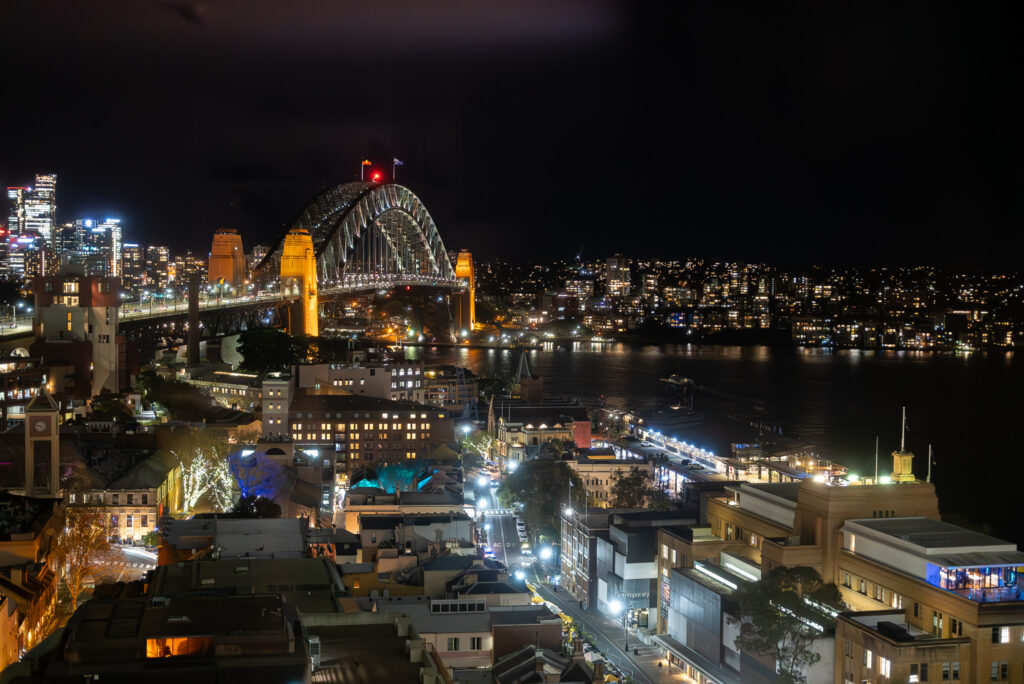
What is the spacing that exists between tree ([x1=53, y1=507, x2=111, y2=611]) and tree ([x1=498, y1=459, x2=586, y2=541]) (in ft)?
→ 15.4

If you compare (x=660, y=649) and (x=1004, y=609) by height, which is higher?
(x=1004, y=609)

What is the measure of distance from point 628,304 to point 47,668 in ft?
215

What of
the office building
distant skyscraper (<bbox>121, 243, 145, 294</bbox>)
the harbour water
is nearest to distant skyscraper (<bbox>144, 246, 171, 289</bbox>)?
distant skyscraper (<bbox>121, 243, 145, 294</bbox>)

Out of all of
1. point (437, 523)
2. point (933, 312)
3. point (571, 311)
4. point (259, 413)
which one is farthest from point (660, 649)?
point (933, 312)

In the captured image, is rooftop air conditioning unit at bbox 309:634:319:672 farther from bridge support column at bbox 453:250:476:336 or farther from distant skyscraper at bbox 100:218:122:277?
bridge support column at bbox 453:250:476:336

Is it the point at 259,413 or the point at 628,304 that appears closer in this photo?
the point at 259,413

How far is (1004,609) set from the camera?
6.59m

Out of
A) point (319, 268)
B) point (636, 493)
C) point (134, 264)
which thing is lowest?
point (636, 493)

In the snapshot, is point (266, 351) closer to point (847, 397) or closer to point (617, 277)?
point (847, 397)

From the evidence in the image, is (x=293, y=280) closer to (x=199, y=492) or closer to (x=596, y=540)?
(x=199, y=492)

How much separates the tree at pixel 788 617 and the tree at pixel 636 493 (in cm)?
561

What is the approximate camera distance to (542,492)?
41.5ft

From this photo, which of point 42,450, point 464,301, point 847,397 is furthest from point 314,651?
point 464,301

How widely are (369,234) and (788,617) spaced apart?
3079cm
